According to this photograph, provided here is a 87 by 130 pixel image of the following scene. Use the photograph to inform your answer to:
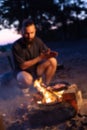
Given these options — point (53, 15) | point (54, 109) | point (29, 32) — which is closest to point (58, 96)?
point (54, 109)

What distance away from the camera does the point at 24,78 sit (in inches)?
253

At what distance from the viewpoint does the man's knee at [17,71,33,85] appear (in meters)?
6.45

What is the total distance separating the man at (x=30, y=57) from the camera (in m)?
6.34

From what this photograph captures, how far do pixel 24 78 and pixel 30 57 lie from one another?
470 mm

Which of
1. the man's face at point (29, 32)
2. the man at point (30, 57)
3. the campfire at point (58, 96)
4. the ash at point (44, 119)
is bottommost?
the ash at point (44, 119)

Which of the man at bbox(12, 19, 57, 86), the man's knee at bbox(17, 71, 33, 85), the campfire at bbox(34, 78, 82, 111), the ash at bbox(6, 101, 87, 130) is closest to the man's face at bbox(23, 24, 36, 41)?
the man at bbox(12, 19, 57, 86)

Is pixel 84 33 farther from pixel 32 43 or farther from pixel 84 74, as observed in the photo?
pixel 32 43

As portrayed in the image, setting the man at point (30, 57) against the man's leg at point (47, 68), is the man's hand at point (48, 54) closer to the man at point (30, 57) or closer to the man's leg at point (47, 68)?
the man at point (30, 57)

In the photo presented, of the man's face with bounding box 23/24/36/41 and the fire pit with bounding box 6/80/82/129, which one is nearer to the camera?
the fire pit with bounding box 6/80/82/129

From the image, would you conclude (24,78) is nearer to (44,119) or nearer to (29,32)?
(29,32)

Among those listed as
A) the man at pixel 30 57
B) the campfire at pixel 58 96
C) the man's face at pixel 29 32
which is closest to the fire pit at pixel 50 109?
the campfire at pixel 58 96

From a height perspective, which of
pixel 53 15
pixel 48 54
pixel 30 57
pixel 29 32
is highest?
pixel 29 32

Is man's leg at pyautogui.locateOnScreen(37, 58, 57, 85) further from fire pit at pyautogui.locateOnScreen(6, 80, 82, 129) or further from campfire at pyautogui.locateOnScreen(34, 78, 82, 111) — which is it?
fire pit at pyautogui.locateOnScreen(6, 80, 82, 129)

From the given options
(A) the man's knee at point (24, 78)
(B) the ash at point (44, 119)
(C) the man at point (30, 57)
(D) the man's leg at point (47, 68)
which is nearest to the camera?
(B) the ash at point (44, 119)
